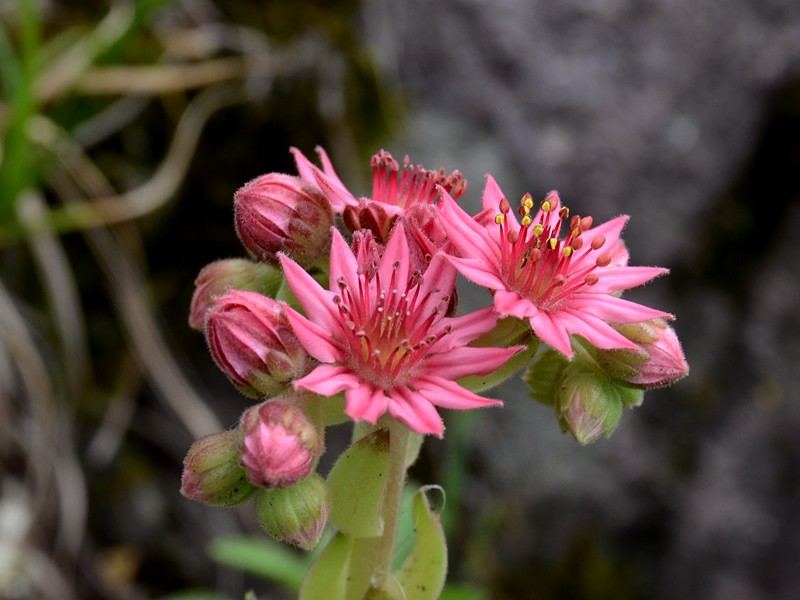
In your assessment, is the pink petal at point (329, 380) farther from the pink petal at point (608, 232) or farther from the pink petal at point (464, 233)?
the pink petal at point (608, 232)

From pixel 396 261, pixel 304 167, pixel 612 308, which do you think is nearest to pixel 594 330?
pixel 612 308

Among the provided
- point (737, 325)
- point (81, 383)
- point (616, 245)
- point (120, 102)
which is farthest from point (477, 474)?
point (120, 102)

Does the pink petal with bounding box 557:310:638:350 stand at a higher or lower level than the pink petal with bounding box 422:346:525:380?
higher

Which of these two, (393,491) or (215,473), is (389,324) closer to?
(393,491)

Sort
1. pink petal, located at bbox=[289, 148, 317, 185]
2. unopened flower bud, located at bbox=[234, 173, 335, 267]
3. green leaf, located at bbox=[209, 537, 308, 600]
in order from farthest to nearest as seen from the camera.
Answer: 1. green leaf, located at bbox=[209, 537, 308, 600]
2. pink petal, located at bbox=[289, 148, 317, 185]
3. unopened flower bud, located at bbox=[234, 173, 335, 267]

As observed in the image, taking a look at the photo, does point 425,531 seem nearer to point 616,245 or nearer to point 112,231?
point 616,245

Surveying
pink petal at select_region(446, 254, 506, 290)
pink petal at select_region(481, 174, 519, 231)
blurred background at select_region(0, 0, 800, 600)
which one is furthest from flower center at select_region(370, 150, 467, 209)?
blurred background at select_region(0, 0, 800, 600)

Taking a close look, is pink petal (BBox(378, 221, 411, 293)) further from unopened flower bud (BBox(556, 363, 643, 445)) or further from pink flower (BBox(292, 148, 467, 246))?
unopened flower bud (BBox(556, 363, 643, 445))
